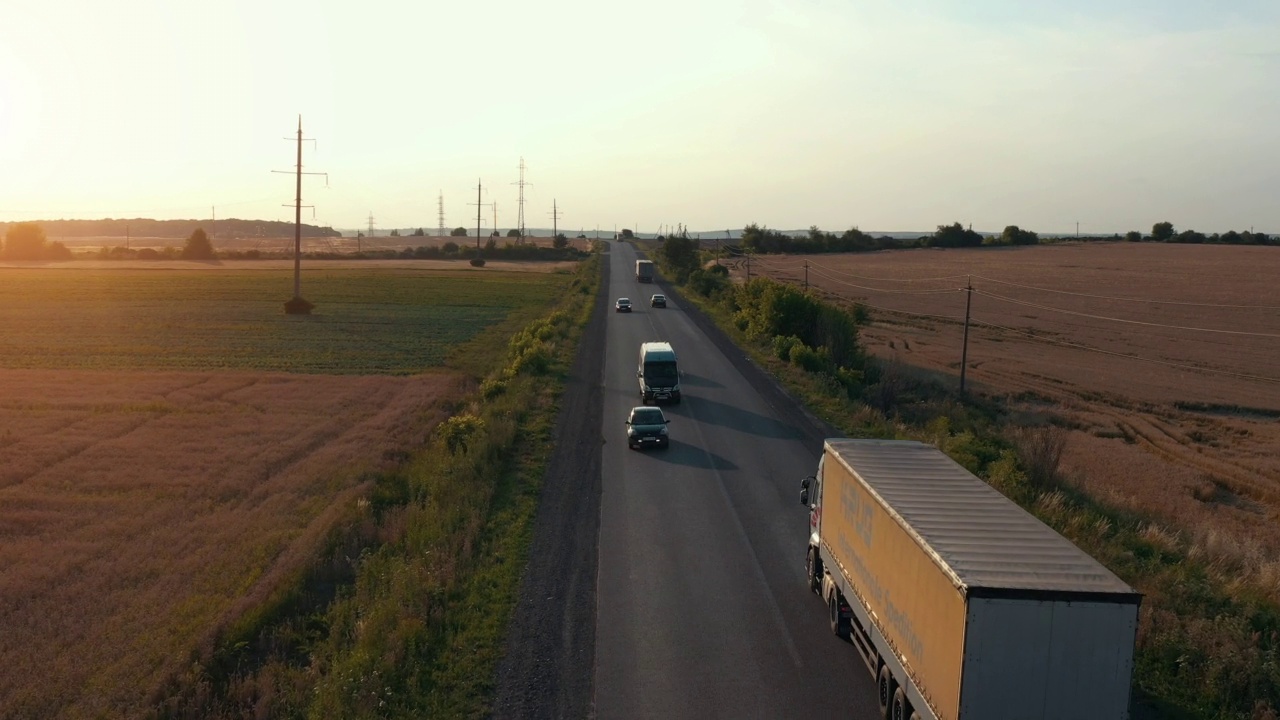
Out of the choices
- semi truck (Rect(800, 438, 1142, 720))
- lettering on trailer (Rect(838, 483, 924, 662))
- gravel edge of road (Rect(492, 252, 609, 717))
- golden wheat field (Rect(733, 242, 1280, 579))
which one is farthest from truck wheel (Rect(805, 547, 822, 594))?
golden wheat field (Rect(733, 242, 1280, 579))

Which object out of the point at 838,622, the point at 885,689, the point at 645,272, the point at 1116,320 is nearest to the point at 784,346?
the point at 838,622

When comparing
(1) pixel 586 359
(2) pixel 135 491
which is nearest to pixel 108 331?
(1) pixel 586 359

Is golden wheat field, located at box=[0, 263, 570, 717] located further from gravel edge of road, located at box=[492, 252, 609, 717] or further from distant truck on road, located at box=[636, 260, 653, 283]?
distant truck on road, located at box=[636, 260, 653, 283]

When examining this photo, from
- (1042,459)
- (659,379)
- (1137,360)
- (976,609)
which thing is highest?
(976,609)

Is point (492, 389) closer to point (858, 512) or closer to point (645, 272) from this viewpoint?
point (858, 512)

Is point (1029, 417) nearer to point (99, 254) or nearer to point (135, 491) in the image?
point (135, 491)
